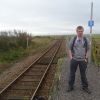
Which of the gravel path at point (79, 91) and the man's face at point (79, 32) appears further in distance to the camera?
the gravel path at point (79, 91)

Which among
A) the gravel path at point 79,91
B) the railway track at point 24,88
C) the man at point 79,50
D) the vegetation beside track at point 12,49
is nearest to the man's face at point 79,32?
the man at point 79,50

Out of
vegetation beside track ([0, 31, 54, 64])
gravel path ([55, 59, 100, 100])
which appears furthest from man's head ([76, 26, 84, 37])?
vegetation beside track ([0, 31, 54, 64])

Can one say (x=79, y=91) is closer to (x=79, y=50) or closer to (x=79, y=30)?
(x=79, y=50)

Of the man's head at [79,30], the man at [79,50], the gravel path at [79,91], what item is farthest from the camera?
the man at [79,50]

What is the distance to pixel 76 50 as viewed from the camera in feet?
29.8

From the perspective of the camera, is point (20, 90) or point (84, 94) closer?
point (84, 94)

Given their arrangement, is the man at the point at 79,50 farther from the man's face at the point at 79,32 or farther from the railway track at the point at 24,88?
the railway track at the point at 24,88

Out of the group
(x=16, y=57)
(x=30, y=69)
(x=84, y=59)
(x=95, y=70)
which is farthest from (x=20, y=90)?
(x=16, y=57)

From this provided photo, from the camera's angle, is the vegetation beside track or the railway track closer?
the railway track

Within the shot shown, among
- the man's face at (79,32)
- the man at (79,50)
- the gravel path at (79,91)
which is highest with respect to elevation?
the man's face at (79,32)

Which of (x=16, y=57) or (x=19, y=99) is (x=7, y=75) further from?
(x=16, y=57)

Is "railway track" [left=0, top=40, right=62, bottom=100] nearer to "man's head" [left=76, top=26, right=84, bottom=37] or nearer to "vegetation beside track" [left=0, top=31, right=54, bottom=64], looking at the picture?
"man's head" [left=76, top=26, right=84, bottom=37]

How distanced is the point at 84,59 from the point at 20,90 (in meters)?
3.35

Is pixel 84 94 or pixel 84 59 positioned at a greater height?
pixel 84 59
